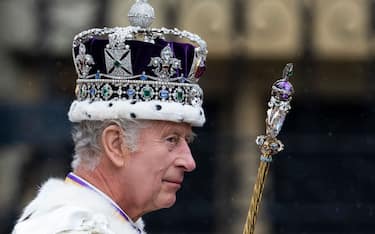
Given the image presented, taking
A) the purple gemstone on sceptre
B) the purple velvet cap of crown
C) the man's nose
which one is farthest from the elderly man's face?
the purple gemstone on sceptre

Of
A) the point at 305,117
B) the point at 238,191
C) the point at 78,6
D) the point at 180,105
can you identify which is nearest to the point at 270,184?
the point at 238,191

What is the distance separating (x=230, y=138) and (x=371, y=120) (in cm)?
118

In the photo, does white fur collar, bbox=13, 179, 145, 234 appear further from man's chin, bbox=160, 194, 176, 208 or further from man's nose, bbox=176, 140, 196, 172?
man's nose, bbox=176, 140, 196, 172

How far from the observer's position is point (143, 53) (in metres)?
3.72

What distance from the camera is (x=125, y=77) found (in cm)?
369

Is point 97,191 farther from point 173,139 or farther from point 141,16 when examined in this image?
point 141,16

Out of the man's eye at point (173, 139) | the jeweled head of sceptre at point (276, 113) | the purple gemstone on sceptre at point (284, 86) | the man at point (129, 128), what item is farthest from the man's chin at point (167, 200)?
the purple gemstone on sceptre at point (284, 86)

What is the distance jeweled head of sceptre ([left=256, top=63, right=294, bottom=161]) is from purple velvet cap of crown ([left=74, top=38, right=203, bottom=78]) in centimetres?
22

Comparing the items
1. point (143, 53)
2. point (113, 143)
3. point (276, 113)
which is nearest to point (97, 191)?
point (113, 143)

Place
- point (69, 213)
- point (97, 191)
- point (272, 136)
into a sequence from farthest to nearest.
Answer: point (272, 136) → point (97, 191) → point (69, 213)

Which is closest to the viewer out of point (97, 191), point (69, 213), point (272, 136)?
point (69, 213)

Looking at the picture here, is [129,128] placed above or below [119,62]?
below

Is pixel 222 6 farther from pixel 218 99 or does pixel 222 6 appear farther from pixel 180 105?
pixel 180 105

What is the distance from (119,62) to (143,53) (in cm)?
7
